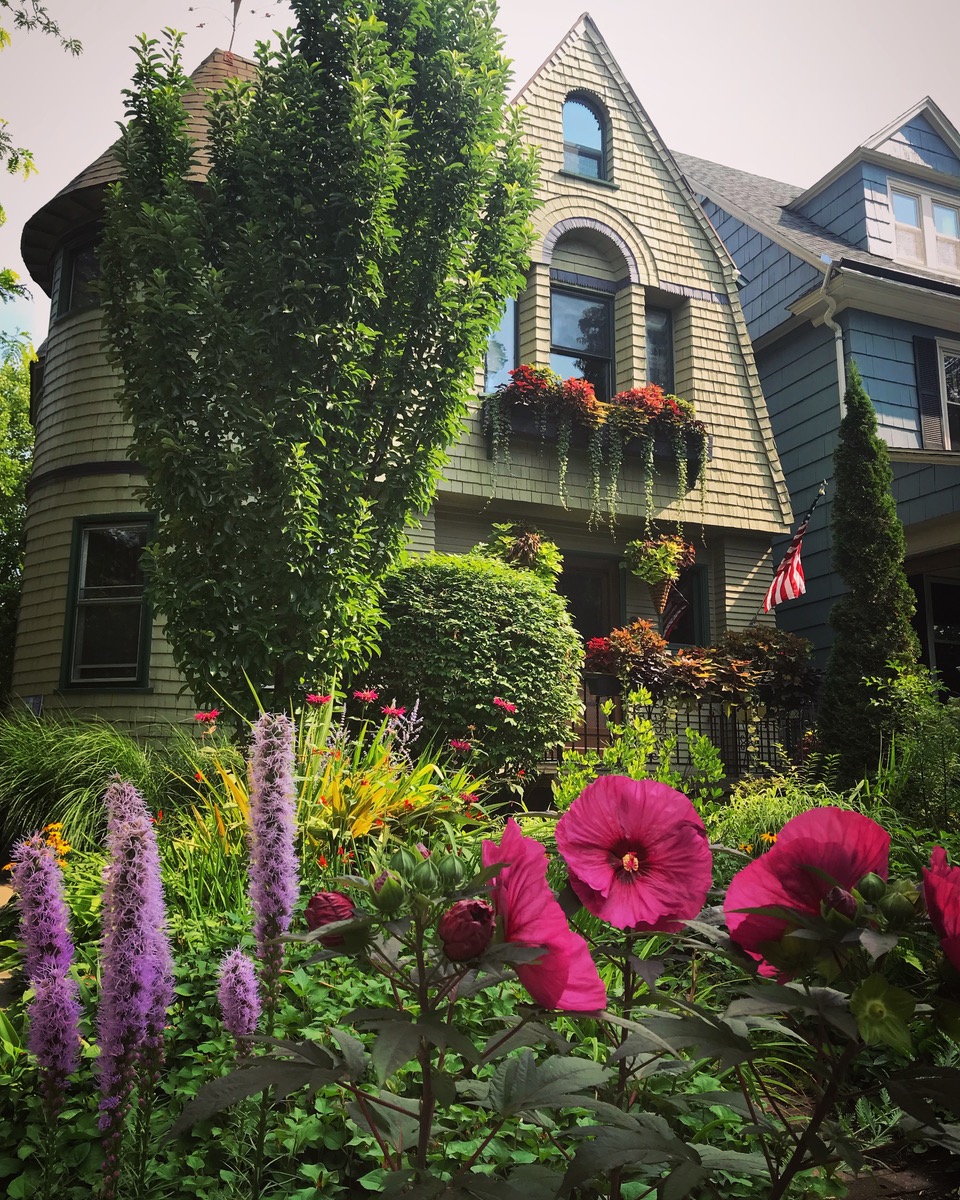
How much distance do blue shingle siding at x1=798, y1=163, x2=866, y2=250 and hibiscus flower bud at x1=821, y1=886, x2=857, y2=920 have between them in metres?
15.1

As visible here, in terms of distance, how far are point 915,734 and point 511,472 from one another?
587 cm

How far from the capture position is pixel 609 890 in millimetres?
1329

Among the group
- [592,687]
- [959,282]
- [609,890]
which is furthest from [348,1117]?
[959,282]

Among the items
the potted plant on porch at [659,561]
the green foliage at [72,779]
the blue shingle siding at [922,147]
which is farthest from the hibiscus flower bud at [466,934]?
the blue shingle siding at [922,147]

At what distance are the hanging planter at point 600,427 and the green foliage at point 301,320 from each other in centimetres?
338

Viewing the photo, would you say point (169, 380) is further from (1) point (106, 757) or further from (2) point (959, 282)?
(2) point (959, 282)

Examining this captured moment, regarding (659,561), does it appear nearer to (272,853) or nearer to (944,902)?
(272,853)

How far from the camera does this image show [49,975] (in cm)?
153

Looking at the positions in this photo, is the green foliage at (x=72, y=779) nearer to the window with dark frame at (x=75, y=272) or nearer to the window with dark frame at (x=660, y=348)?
the window with dark frame at (x=75, y=272)

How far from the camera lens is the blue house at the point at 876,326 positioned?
1265cm

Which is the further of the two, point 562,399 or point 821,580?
point 821,580

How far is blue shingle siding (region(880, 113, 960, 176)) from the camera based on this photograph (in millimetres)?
14445

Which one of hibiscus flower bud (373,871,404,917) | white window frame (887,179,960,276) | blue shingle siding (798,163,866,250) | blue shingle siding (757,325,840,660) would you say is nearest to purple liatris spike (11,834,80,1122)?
hibiscus flower bud (373,871,404,917)

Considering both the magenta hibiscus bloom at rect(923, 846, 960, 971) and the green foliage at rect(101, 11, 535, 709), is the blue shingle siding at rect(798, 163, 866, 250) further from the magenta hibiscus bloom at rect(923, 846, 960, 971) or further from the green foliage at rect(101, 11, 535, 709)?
the magenta hibiscus bloom at rect(923, 846, 960, 971)
